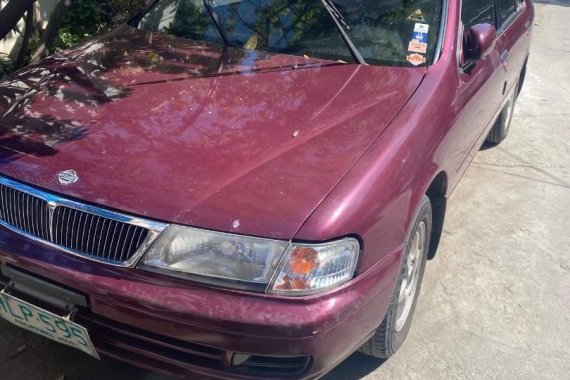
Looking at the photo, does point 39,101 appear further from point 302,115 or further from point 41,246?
point 302,115

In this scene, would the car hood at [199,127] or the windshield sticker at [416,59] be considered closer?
the car hood at [199,127]

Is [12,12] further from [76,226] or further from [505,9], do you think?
[505,9]

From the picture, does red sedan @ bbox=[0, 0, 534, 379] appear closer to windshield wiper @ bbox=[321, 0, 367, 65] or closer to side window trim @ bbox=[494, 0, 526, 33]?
windshield wiper @ bbox=[321, 0, 367, 65]

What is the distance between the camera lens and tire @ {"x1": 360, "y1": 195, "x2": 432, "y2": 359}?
2.72 m

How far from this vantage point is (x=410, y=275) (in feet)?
9.98

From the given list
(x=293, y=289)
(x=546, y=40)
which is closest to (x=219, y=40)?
(x=293, y=289)

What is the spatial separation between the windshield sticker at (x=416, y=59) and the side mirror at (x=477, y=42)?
1.22 feet

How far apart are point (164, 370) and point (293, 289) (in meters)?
0.60

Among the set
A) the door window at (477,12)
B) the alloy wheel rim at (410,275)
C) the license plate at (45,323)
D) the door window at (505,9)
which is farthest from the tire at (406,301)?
the door window at (505,9)

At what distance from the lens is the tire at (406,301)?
2.72 metres

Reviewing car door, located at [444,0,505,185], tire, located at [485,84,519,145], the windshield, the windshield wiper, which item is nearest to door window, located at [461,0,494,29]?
car door, located at [444,0,505,185]

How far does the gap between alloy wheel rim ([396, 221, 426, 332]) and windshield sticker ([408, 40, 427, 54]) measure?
88 cm

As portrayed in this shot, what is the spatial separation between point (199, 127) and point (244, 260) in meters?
0.71

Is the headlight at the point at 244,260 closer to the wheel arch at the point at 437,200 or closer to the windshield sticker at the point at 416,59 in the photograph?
the wheel arch at the point at 437,200
